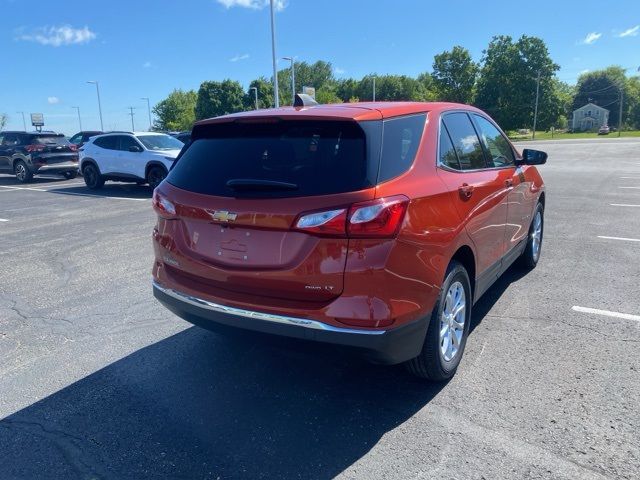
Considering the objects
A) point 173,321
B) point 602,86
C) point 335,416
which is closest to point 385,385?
point 335,416

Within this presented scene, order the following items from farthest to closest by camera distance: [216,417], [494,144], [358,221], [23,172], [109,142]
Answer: [23,172] → [109,142] → [494,144] → [216,417] → [358,221]

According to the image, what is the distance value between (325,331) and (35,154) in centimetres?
1879

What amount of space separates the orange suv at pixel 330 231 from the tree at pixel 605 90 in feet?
386

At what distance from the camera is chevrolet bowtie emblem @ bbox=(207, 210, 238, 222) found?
2844 millimetres

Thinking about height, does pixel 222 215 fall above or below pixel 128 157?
below

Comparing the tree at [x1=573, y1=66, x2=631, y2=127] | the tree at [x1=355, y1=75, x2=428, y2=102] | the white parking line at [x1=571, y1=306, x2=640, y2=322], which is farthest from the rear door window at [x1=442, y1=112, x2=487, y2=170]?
the tree at [x1=573, y1=66, x2=631, y2=127]

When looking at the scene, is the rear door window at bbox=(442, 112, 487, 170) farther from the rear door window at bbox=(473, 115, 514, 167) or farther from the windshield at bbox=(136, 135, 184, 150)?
the windshield at bbox=(136, 135, 184, 150)

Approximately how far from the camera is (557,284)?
5215mm

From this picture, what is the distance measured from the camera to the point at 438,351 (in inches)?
122

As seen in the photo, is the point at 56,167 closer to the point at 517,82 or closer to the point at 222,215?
the point at 222,215

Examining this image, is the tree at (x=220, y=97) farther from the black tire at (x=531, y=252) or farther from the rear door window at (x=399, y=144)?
the rear door window at (x=399, y=144)

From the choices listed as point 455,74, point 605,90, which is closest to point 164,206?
point 455,74

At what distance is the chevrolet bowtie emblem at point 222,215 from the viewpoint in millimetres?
2844

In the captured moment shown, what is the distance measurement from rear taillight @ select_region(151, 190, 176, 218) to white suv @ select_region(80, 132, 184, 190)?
34.5ft
